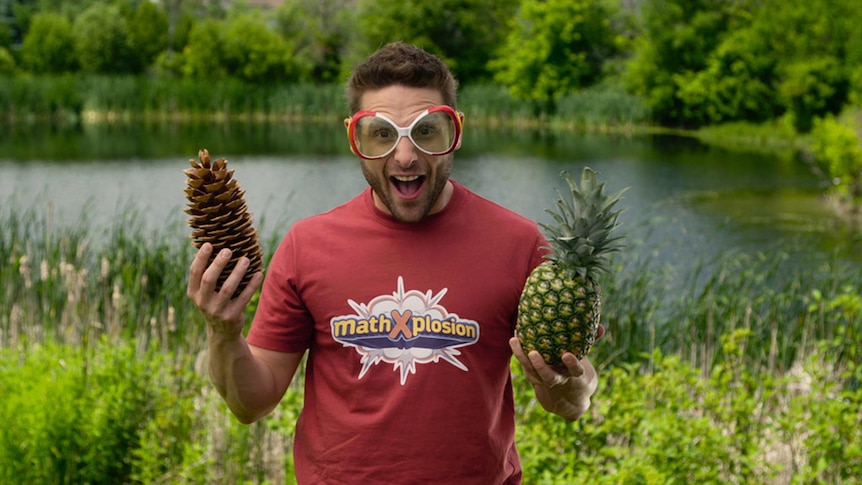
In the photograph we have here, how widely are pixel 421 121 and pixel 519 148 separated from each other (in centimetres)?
3144

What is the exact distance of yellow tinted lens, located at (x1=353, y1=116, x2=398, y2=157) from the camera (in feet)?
8.46

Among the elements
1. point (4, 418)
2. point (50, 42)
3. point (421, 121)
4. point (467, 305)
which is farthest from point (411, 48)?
point (50, 42)

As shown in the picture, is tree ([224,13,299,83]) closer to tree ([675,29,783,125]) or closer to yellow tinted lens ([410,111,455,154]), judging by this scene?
tree ([675,29,783,125])

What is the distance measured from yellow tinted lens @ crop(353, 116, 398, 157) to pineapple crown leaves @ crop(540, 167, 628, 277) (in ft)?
1.51

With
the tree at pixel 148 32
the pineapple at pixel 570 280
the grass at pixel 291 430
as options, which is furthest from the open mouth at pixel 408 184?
the tree at pixel 148 32

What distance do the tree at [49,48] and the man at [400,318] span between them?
2494 inches

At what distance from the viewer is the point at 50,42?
60.3 meters

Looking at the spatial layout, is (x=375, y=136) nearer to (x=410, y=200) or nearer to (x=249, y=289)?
(x=410, y=200)

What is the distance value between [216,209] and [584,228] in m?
0.93

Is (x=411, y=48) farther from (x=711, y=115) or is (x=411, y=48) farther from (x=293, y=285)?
(x=711, y=115)

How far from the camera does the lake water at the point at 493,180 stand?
15.7m

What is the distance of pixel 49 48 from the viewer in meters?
60.6

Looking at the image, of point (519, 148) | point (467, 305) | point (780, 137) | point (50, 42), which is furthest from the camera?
point (50, 42)

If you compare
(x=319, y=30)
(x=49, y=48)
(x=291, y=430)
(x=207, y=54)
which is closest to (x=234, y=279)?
(x=291, y=430)
